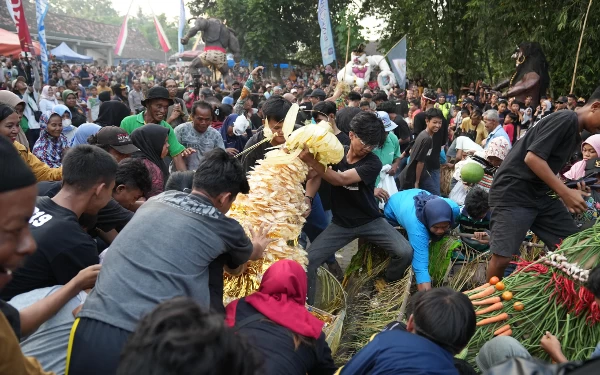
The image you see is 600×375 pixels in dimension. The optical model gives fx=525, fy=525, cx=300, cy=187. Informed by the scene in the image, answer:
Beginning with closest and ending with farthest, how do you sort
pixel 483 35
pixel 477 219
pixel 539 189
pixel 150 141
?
pixel 539 189, pixel 150 141, pixel 477 219, pixel 483 35

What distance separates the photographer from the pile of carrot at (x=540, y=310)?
286 centimetres

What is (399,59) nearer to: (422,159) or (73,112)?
(422,159)

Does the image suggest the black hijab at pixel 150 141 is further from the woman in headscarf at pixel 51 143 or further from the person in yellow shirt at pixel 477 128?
the person in yellow shirt at pixel 477 128

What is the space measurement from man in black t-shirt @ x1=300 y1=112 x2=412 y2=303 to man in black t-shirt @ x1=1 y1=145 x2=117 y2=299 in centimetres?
194

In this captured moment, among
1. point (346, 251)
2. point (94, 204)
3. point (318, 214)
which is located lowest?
point (346, 251)

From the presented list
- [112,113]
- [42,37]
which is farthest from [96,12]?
[112,113]

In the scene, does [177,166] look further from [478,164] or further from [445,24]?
[445,24]

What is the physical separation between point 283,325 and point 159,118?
3.60 m

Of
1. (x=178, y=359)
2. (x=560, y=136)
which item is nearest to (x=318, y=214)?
(x=560, y=136)

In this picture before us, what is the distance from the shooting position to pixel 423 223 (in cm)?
415

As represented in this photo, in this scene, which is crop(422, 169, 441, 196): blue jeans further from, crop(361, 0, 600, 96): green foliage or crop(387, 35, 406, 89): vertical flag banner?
crop(361, 0, 600, 96): green foliage

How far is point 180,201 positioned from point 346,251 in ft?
13.4

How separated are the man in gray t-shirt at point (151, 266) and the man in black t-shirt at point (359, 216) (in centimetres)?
174

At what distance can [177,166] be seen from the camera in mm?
5016
